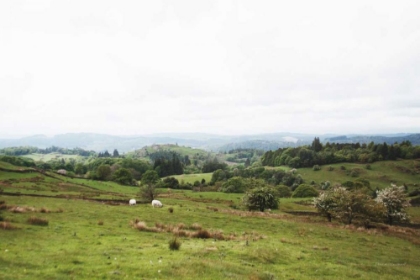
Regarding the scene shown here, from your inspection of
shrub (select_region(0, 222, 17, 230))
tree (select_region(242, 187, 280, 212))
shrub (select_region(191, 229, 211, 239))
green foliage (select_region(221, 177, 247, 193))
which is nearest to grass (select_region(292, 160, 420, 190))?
green foliage (select_region(221, 177, 247, 193))

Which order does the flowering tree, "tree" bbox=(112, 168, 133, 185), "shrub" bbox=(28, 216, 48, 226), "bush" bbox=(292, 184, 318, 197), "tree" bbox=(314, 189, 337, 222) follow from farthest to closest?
"tree" bbox=(112, 168, 133, 185), "bush" bbox=(292, 184, 318, 197), the flowering tree, "tree" bbox=(314, 189, 337, 222), "shrub" bbox=(28, 216, 48, 226)

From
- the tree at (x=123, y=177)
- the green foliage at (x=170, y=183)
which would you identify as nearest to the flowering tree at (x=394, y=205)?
the green foliage at (x=170, y=183)

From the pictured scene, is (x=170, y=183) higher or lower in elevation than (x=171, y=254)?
lower

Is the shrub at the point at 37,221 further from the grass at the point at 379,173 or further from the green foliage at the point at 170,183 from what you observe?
the grass at the point at 379,173

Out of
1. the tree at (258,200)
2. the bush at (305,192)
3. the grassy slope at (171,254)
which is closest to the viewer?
the grassy slope at (171,254)

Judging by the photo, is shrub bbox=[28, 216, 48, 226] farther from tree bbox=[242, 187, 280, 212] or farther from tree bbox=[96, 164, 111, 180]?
tree bbox=[96, 164, 111, 180]

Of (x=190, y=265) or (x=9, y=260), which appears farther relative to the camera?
(x=190, y=265)

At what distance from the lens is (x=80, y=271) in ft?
46.9

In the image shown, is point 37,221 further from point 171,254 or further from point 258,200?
point 258,200

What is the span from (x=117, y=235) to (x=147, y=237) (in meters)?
2.64

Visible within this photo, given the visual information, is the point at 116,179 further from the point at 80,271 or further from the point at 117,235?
the point at 80,271

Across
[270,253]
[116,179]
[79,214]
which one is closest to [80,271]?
[270,253]

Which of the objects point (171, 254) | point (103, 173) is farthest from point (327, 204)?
point (103, 173)

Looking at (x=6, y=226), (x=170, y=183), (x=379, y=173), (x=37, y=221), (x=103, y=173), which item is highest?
(x=6, y=226)
